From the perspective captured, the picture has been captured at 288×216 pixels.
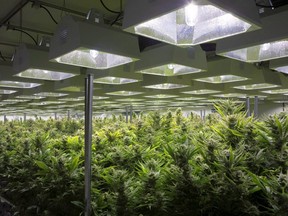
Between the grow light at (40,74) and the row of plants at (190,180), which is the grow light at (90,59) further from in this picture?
the row of plants at (190,180)

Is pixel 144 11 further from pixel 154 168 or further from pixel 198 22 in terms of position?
pixel 154 168

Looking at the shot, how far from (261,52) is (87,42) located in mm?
883

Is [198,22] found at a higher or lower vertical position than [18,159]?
higher

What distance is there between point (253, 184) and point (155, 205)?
1.77 feet

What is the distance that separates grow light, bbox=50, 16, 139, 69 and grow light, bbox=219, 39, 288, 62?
0.50 meters

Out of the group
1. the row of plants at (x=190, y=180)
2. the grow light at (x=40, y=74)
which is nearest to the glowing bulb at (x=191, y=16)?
the row of plants at (x=190, y=180)

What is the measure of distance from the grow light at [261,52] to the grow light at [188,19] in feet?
1.23

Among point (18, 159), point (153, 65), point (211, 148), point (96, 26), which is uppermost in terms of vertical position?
point (96, 26)

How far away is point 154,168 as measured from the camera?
70.8 inches

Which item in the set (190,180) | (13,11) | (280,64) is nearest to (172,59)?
(190,180)

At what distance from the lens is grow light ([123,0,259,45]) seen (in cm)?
81

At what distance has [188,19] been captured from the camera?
101cm

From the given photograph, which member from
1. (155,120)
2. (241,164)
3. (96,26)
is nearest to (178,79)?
(155,120)

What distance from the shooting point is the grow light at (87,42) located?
118 centimetres
